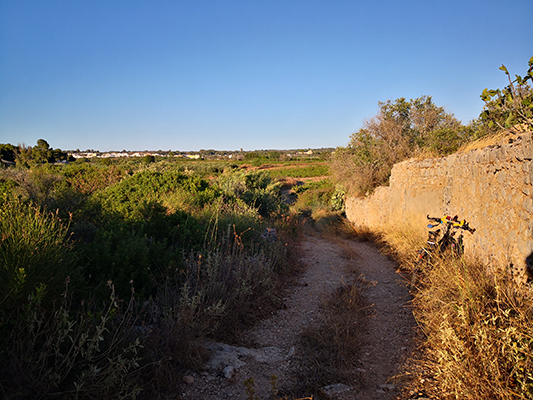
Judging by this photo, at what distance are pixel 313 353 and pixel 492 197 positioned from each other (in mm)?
3256

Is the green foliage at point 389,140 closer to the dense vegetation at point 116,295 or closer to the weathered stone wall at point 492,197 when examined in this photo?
the weathered stone wall at point 492,197

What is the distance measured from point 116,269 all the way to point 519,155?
185 inches

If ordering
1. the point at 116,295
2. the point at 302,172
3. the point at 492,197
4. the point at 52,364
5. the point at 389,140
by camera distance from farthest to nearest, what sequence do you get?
the point at 302,172 < the point at 389,140 < the point at 492,197 < the point at 116,295 < the point at 52,364

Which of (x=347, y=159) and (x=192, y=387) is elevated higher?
(x=347, y=159)

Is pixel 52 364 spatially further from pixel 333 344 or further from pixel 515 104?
pixel 515 104

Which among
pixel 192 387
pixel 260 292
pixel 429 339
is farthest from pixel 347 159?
pixel 192 387

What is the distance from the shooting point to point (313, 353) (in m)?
3.46

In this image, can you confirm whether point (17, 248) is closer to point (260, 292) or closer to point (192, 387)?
point (192, 387)

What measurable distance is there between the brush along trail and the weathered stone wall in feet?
4.59

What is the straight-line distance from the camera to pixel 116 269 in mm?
3660

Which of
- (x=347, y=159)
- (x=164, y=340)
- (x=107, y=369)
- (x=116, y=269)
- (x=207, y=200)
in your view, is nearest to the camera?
(x=107, y=369)

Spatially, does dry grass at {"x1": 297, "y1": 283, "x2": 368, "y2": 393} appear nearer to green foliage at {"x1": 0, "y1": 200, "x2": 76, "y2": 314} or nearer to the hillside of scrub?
the hillside of scrub

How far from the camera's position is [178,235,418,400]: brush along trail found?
9.39 feet

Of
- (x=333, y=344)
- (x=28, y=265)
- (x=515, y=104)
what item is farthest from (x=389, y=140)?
(x=28, y=265)
